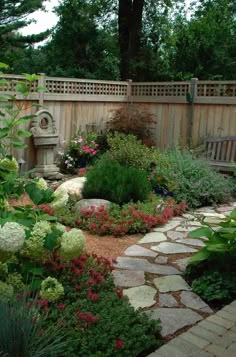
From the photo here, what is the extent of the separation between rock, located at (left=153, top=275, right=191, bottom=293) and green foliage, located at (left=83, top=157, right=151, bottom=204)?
7.18 feet

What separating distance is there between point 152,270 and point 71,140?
198 inches

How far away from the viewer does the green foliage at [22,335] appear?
1.89 metres

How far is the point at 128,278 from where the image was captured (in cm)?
346

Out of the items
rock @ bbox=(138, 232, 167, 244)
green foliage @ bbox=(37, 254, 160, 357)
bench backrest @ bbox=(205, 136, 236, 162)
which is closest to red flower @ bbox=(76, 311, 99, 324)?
green foliage @ bbox=(37, 254, 160, 357)

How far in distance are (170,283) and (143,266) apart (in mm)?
421

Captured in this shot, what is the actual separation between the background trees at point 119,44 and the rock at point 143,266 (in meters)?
7.77

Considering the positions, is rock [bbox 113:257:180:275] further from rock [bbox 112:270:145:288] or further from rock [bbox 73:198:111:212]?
rock [bbox 73:198:111:212]

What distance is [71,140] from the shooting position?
27.3ft

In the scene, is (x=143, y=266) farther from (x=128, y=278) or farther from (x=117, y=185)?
(x=117, y=185)

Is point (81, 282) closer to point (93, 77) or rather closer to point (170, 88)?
point (170, 88)

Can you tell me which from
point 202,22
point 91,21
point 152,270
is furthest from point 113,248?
point 202,22

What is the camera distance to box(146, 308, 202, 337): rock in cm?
264

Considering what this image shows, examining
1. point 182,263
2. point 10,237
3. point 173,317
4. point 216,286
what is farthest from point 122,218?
point 10,237

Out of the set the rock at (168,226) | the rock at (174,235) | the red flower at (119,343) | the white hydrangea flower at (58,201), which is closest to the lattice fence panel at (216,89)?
the rock at (168,226)
